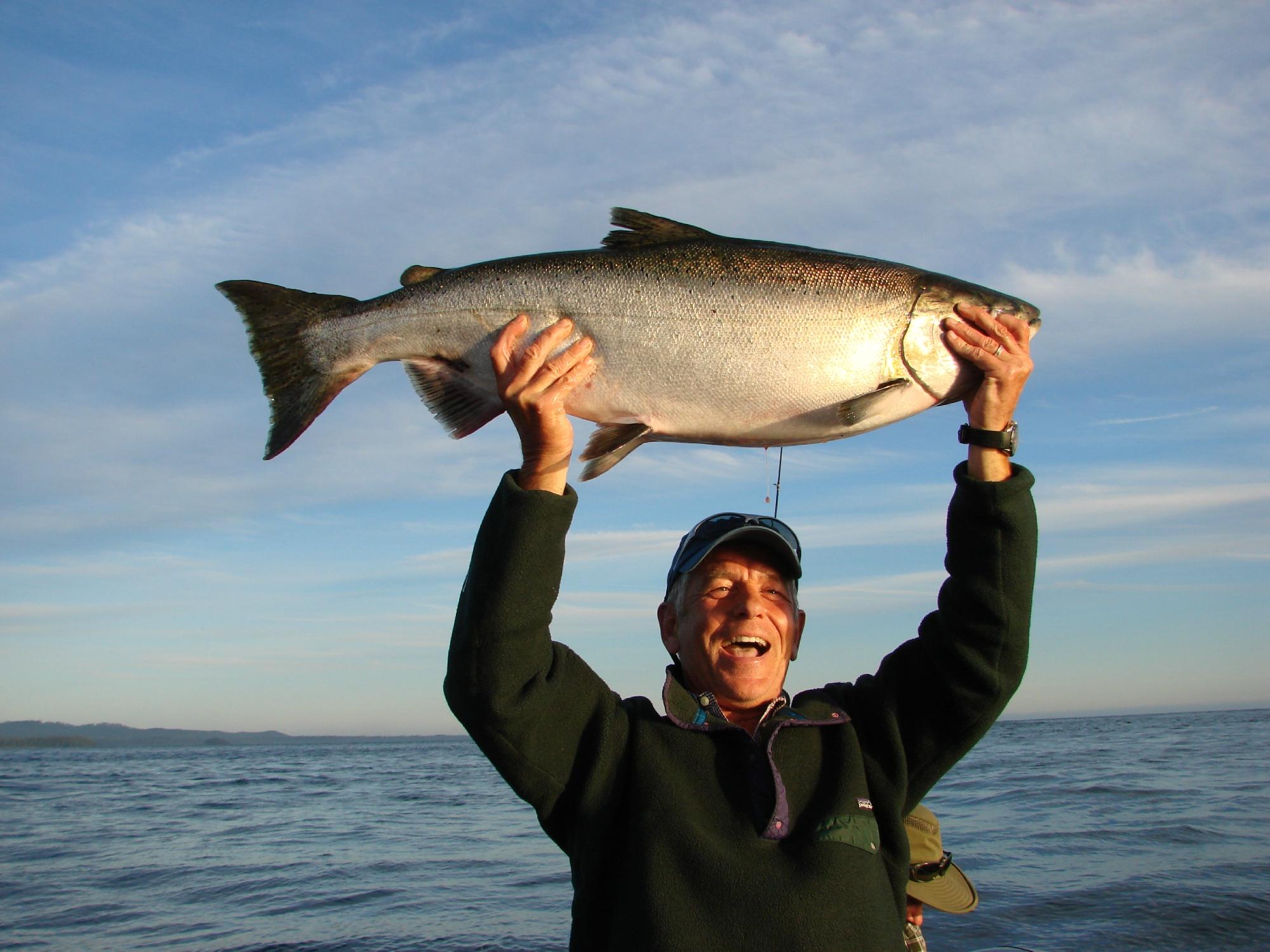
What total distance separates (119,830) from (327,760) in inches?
1619

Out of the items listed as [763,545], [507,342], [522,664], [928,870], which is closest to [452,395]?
[507,342]

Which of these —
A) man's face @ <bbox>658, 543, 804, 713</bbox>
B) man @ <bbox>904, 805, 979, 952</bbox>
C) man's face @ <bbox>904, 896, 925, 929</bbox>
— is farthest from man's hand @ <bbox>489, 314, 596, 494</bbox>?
man's face @ <bbox>904, 896, 925, 929</bbox>

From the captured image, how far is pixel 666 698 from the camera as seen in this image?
9.37ft

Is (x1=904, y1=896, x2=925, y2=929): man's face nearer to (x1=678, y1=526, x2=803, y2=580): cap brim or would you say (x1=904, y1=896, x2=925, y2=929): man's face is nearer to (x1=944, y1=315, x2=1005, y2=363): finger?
(x1=678, y1=526, x2=803, y2=580): cap brim

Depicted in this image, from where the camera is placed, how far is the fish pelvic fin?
2.96m

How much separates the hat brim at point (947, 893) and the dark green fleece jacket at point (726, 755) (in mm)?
1579

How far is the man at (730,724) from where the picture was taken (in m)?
2.46

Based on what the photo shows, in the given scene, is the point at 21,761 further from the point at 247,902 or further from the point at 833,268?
the point at 833,268

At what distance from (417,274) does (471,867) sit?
42.5 feet

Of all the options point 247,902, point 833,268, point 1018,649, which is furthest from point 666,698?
point 247,902

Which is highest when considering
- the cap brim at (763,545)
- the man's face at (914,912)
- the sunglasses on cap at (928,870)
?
the cap brim at (763,545)

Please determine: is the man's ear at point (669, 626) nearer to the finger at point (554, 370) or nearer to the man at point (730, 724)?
the man at point (730, 724)

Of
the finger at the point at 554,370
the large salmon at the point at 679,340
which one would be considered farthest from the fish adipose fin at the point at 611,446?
the finger at the point at 554,370

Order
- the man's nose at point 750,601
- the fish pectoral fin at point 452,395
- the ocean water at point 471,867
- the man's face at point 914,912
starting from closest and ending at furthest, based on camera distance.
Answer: the fish pectoral fin at point 452,395
the man's nose at point 750,601
the man's face at point 914,912
the ocean water at point 471,867
